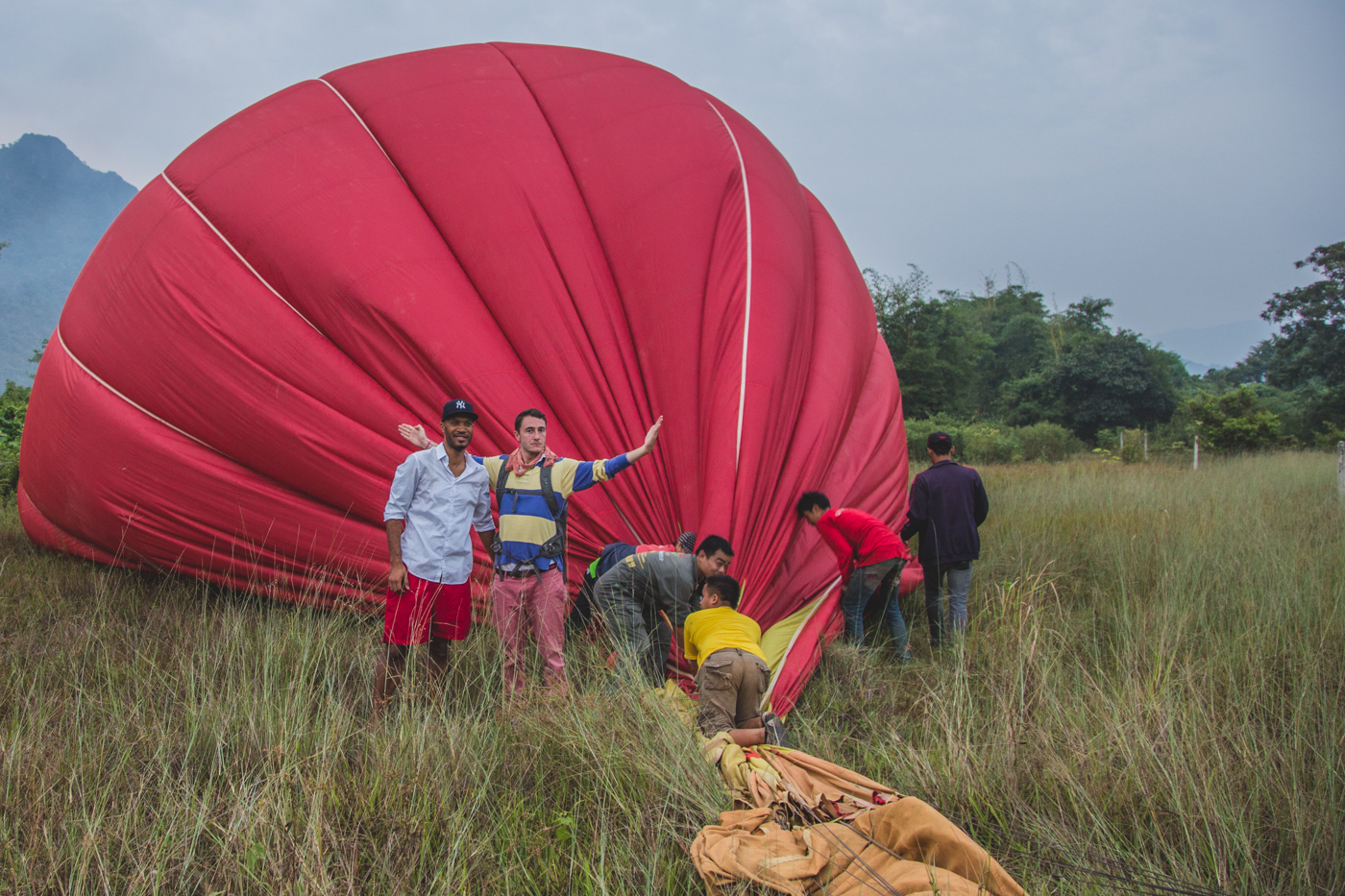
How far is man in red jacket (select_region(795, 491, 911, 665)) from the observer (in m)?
4.28

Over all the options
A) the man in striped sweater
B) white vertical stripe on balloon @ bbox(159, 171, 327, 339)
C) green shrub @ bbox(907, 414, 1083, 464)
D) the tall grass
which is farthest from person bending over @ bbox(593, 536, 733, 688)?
green shrub @ bbox(907, 414, 1083, 464)

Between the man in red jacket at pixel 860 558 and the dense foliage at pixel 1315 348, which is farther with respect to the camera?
the dense foliage at pixel 1315 348

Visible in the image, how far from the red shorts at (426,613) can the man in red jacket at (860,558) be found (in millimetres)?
1855

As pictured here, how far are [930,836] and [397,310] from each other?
147 inches

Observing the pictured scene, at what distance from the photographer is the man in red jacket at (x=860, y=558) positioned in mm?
4281

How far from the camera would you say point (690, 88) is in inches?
239

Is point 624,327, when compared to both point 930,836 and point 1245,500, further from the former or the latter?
point 1245,500

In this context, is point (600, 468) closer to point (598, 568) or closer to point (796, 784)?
point (598, 568)

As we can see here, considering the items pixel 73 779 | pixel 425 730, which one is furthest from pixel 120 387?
pixel 425 730

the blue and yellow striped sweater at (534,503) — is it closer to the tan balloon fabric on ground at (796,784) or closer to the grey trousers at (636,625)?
the grey trousers at (636,625)

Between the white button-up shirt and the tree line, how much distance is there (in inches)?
777

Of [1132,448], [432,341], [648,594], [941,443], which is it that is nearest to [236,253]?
[432,341]

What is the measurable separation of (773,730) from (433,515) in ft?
5.82

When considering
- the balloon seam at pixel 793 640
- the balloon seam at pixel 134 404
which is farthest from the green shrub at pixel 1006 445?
the balloon seam at pixel 134 404
